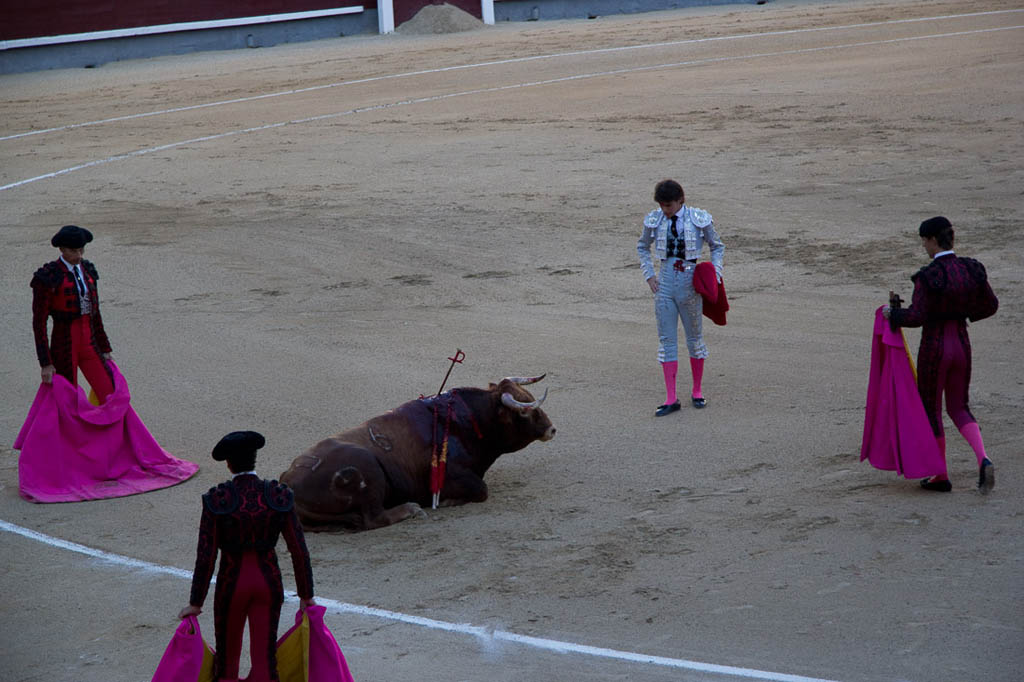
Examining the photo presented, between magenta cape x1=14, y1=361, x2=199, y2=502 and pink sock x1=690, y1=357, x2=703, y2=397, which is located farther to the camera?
pink sock x1=690, y1=357, x2=703, y2=397

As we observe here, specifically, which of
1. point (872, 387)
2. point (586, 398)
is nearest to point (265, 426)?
point (586, 398)

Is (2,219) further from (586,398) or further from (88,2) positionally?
(88,2)

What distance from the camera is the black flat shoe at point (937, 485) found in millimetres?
6449

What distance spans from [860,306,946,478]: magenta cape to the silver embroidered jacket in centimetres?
156

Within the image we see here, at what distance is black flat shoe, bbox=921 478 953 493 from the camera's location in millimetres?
6449

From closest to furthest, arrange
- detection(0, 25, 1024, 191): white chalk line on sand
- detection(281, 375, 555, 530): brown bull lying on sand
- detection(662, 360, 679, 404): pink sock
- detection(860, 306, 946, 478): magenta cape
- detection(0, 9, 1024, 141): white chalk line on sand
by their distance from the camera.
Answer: detection(860, 306, 946, 478): magenta cape
detection(281, 375, 555, 530): brown bull lying on sand
detection(662, 360, 679, 404): pink sock
detection(0, 25, 1024, 191): white chalk line on sand
detection(0, 9, 1024, 141): white chalk line on sand

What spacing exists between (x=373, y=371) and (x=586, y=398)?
174 cm

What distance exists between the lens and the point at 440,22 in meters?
30.3

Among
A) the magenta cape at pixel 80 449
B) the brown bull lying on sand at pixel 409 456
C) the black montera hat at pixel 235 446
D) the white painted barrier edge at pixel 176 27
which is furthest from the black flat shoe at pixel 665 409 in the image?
the white painted barrier edge at pixel 176 27

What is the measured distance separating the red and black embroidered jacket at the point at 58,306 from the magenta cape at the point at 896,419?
427 centimetres

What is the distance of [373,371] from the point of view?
9.55 meters

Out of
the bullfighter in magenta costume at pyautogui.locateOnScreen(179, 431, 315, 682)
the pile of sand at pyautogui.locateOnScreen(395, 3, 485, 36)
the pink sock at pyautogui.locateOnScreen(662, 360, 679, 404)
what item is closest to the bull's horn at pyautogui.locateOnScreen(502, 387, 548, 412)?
the pink sock at pyautogui.locateOnScreen(662, 360, 679, 404)

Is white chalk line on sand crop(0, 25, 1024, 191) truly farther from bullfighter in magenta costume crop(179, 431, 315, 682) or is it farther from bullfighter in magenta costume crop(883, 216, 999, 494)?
bullfighter in magenta costume crop(179, 431, 315, 682)

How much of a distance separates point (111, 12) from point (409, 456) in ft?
79.4
